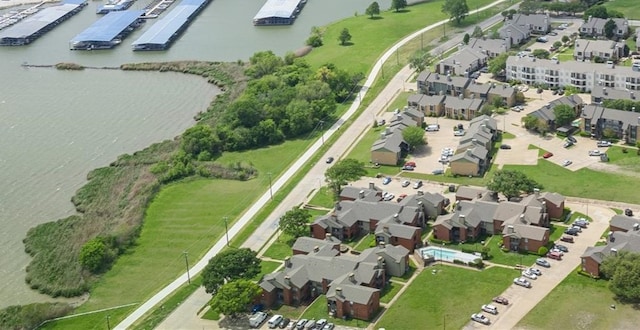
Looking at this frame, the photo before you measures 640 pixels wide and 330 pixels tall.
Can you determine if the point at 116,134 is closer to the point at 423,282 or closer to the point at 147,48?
the point at 147,48

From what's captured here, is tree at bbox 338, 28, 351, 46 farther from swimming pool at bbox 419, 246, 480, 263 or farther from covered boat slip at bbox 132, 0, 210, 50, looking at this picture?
swimming pool at bbox 419, 246, 480, 263

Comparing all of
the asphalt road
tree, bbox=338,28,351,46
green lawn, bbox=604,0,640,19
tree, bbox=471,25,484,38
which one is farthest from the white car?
green lawn, bbox=604,0,640,19

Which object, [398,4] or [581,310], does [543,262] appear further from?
[398,4]

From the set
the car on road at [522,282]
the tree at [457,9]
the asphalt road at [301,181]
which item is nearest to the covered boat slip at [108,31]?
the asphalt road at [301,181]

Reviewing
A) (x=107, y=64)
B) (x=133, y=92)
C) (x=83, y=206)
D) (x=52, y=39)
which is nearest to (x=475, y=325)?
(x=83, y=206)

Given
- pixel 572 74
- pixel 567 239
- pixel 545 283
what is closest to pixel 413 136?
pixel 567 239

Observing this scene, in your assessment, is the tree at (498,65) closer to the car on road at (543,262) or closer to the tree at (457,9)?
the tree at (457,9)
